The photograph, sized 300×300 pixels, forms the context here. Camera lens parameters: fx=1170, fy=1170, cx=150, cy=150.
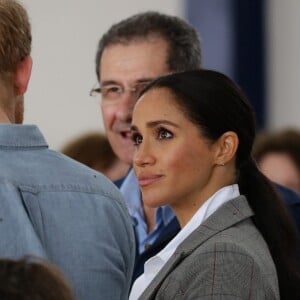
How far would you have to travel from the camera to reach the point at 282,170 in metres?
4.24

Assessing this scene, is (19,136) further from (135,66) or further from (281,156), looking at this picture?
(281,156)

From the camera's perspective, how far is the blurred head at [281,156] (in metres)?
4.24

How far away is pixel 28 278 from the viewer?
1.55 metres

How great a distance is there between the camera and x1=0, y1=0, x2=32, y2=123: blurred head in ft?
6.83

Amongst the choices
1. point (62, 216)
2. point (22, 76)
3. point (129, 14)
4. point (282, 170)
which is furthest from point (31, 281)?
point (129, 14)

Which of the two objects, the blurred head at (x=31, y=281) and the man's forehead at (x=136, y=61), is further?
the man's forehead at (x=136, y=61)

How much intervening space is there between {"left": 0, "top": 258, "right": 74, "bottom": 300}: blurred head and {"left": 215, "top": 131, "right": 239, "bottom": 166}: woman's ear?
0.95 metres

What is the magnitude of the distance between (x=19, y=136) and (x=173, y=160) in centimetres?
51

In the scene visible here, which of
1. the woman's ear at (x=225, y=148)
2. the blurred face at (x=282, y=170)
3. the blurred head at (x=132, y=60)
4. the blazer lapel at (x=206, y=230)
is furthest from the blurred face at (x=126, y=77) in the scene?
the blurred face at (x=282, y=170)

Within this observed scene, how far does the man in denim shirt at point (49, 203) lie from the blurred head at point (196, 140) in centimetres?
37

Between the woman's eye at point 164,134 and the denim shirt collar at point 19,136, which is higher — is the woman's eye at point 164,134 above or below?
below

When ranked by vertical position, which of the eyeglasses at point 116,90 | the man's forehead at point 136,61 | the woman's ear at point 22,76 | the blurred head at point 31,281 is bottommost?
the eyeglasses at point 116,90

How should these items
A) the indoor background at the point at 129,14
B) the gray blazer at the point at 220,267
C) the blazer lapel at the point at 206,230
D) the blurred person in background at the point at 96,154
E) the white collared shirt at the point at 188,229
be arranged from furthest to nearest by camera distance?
the indoor background at the point at 129,14 < the blurred person in background at the point at 96,154 < the white collared shirt at the point at 188,229 < the blazer lapel at the point at 206,230 < the gray blazer at the point at 220,267

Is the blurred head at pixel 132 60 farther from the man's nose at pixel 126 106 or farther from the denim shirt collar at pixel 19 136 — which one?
the denim shirt collar at pixel 19 136
